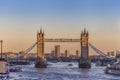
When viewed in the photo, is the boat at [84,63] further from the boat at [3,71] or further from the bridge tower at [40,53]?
the boat at [3,71]

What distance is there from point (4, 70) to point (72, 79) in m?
23.0

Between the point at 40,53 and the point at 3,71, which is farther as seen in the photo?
the point at 40,53

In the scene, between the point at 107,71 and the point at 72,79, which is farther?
the point at 107,71

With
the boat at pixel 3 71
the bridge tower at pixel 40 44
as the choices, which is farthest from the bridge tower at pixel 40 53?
the boat at pixel 3 71

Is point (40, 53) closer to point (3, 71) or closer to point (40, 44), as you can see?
point (40, 44)

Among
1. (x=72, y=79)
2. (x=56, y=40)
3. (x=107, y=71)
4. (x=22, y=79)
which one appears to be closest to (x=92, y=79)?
(x=72, y=79)

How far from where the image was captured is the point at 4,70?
78625 millimetres

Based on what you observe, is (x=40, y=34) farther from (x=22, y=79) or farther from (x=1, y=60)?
(x=1, y=60)

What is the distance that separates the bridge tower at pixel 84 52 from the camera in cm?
16975

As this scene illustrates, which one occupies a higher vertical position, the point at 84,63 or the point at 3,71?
the point at 84,63

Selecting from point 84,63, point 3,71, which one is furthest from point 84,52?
point 3,71

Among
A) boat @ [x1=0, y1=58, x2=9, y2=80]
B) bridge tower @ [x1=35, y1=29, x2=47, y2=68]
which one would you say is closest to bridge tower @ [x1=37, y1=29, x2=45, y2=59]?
bridge tower @ [x1=35, y1=29, x2=47, y2=68]

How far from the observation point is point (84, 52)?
178875mm

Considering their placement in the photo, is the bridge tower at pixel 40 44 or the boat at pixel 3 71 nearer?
the boat at pixel 3 71
